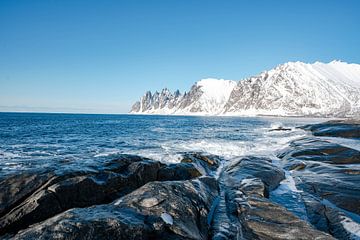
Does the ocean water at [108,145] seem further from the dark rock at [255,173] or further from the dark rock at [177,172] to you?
the dark rock at [255,173]

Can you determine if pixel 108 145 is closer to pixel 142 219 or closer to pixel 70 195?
pixel 70 195

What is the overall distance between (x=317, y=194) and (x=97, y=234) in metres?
9.80

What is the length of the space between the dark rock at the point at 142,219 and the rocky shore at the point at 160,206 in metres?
0.02

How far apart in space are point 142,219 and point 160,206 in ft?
2.84

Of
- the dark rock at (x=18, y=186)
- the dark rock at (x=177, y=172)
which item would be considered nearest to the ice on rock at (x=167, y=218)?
the dark rock at (x=18, y=186)

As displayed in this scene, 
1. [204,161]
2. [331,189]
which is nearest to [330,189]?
[331,189]

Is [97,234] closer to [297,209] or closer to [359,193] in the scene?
[297,209]

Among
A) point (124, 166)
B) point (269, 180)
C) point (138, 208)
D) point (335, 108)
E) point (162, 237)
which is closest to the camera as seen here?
point (162, 237)

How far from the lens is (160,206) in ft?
21.9

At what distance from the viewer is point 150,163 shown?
12.2 m

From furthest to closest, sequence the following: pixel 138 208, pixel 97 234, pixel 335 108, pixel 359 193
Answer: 1. pixel 335 108
2. pixel 359 193
3. pixel 138 208
4. pixel 97 234

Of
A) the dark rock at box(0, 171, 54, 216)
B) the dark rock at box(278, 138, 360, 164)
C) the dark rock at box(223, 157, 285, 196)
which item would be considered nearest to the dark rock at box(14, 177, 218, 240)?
the dark rock at box(0, 171, 54, 216)

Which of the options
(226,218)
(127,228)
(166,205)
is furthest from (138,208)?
(226,218)

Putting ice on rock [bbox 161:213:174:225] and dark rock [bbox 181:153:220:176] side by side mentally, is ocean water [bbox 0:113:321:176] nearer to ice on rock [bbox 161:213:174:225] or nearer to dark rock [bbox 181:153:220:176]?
dark rock [bbox 181:153:220:176]
